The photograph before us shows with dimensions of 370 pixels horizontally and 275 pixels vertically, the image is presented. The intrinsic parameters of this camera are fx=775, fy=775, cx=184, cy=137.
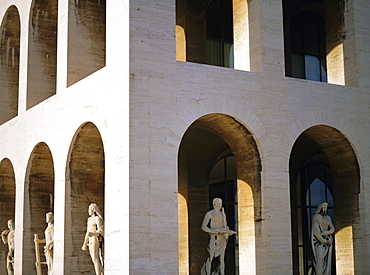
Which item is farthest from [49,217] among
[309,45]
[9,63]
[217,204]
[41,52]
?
[309,45]

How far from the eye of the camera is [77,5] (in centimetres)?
2008

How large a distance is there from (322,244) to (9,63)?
1200 centimetres

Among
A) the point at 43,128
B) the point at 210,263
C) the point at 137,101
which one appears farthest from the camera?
the point at 43,128

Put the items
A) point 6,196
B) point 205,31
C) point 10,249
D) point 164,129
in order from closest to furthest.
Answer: point 164,129 → point 10,249 → point 205,31 → point 6,196

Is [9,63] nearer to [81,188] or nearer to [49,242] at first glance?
[49,242]

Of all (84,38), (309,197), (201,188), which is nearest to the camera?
(84,38)

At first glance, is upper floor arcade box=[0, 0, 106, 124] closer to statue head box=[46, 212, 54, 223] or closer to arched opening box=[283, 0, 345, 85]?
statue head box=[46, 212, 54, 223]

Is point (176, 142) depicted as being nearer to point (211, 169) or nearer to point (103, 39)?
point (103, 39)

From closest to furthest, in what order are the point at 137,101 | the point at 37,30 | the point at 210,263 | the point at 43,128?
1. the point at 137,101
2. the point at 210,263
3. the point at 43,128
4. the point at 37,30

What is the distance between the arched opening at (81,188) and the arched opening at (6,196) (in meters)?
5.25

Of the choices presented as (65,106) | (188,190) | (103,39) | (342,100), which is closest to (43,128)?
(65,106)

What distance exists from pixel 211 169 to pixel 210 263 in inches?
232

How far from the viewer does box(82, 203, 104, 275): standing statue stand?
17.9 meters

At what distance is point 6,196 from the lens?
23984 millimetres
